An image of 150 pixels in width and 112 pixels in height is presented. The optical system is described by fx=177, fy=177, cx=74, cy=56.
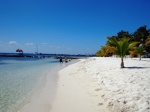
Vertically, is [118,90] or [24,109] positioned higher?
[118,90]

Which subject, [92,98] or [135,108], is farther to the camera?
[92,98]

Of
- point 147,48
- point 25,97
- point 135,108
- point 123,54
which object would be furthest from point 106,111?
point 147,48

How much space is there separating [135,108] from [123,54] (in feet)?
38.3

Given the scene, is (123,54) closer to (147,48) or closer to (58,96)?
(58,96)

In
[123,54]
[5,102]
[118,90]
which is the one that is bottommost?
[5,102]

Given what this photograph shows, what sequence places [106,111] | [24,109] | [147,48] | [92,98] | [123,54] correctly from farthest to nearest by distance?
[147,48], [123,54], [92,98], [24,109], [106,111]

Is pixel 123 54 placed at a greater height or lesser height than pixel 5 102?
greater

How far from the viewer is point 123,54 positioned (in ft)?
55.7

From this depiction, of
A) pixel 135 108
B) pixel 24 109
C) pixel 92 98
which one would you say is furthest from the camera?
pixel 92 98

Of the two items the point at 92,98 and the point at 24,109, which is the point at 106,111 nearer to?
the point at 92,98

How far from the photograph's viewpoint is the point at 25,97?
9523 millimetres

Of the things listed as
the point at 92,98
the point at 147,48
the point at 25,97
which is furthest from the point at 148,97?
the point at 147,48

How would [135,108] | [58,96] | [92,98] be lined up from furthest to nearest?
[58,96] → [92,98] → [135,108]

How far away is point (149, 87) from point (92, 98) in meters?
2.53
